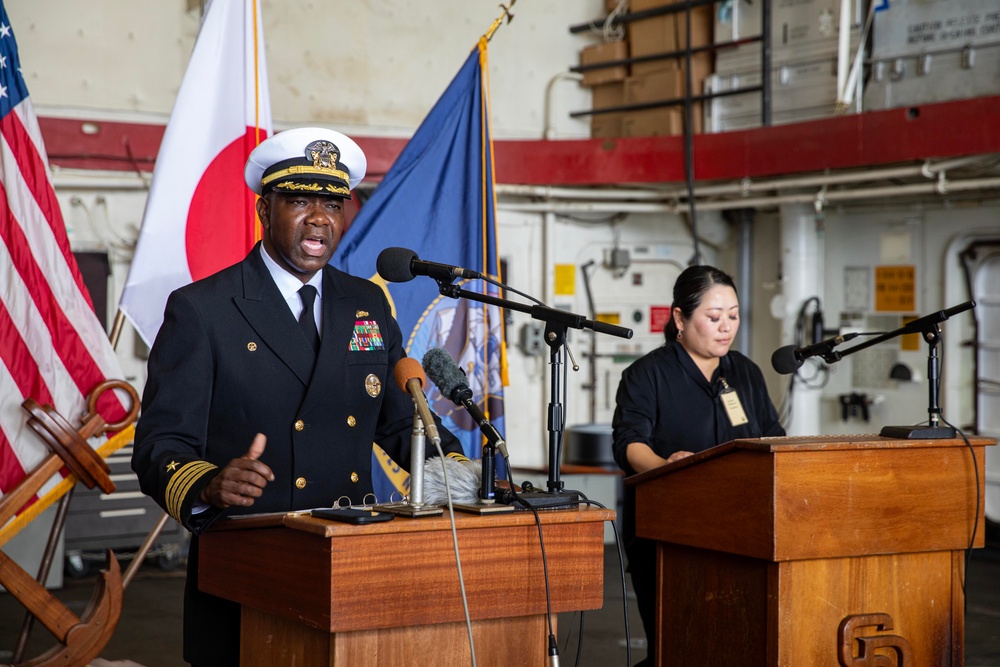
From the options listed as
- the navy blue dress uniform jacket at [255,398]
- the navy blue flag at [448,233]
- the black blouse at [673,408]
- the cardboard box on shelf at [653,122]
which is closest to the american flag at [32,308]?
the navy blue flag at [448,233]

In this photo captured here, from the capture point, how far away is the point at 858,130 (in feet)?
20.4

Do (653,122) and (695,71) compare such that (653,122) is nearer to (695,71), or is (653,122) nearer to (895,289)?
(695,71)

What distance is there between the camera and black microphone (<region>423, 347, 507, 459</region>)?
1723 mm

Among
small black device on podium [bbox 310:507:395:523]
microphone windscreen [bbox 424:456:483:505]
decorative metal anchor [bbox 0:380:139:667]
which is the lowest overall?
decorative metal anchor [bbox 0:380:139:667]

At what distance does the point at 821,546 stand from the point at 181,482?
1.37m

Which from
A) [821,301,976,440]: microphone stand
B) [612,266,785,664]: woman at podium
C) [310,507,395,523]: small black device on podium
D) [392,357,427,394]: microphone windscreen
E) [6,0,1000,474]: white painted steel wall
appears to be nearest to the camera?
[310,507,395,523]: small black device on podium

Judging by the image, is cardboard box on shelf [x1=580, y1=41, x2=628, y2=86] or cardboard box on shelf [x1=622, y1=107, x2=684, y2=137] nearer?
cardboard box on shelf [x1=622, y1=107, x2=684, y2=137]

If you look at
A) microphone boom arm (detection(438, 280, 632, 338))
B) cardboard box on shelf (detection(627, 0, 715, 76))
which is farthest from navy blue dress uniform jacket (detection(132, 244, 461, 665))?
cardboard box on shelf (detection(627, 0, 715, 76))

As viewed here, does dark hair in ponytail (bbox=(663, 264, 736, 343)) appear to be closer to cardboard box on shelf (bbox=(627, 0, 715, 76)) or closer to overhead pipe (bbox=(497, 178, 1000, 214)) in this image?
overhead pipe (bbox=(497, 178, 1000, 214))

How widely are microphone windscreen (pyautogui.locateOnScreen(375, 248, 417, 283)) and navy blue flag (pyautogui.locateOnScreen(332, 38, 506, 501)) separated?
1.74 m

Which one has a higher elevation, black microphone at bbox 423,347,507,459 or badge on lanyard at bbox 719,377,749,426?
black microphone at bbox 423,347,507,459

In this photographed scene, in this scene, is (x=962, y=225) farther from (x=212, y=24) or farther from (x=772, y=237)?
(x=212, y=24)

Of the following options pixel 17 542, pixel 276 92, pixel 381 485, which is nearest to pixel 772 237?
pixel 276 92

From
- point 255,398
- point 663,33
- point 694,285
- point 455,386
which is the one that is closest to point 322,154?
point 255,398
